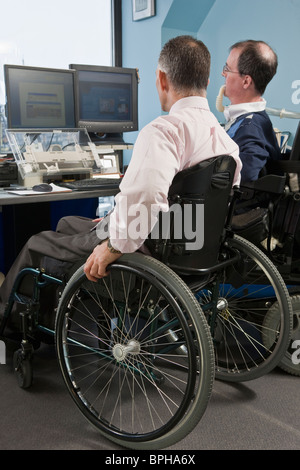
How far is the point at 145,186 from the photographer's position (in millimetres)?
1258

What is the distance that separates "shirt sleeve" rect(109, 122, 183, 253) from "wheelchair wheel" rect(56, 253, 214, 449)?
67 millimetres

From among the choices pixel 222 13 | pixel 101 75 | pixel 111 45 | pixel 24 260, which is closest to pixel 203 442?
pixel 24 260

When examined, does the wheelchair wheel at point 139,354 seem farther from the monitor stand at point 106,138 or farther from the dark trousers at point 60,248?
the monitor stand at point 106,138

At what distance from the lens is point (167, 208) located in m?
1.29

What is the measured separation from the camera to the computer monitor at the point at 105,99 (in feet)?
8.70

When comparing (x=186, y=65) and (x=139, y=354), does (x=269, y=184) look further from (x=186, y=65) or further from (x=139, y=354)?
(x=139, y=354)

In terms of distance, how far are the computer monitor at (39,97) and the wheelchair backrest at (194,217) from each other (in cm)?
128

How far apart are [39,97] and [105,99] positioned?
42 cm

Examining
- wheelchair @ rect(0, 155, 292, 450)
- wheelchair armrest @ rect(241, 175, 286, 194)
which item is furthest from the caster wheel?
wheelchair armrest @ rect(241, 175, 286, 194)

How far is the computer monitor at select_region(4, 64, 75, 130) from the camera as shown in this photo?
235cm

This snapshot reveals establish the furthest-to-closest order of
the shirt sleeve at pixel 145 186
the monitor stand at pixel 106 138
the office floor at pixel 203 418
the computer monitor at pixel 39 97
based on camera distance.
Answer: the monitor stand at pixel 106 138 < the computer monitor at pixel 39 97 < the office floor at pixel 203 418 < the shirt sleeve at pixel 145 186

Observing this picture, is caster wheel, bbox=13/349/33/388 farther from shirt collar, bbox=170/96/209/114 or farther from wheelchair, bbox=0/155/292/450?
shirt collar, bbox=170/96/209/114

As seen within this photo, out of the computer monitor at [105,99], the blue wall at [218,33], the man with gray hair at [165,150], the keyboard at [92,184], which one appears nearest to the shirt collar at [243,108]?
the man with gray hair at [165,150]

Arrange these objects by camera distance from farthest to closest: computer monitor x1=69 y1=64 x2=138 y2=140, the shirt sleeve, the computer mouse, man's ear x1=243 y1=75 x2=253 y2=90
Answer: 1. computer monitor x1=69 y1=64 x2=138 y2=140
2. the computer mouse
3. man's ear x1=243 y1=75 x2=253 y2=90
4. the shirt sleeve
